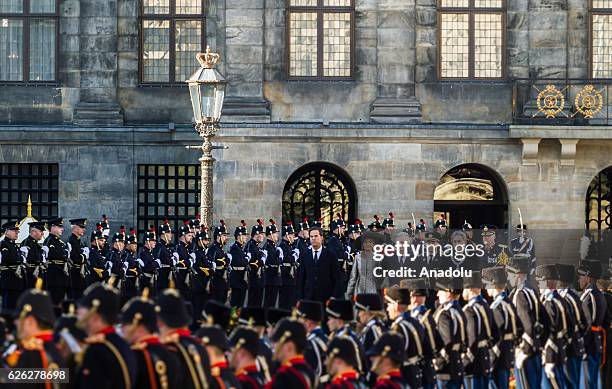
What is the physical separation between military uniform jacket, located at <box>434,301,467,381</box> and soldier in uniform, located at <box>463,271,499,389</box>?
0.15 meters

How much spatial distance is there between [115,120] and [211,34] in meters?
2.91

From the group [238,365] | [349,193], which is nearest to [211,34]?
[349,193]

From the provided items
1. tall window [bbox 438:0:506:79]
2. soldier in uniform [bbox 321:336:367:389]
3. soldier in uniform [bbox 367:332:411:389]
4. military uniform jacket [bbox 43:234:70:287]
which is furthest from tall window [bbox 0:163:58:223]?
soldier in uniform [bbox 321:336:367:389]

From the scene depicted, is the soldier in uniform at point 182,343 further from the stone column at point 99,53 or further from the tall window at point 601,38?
the tall window at point 601,38

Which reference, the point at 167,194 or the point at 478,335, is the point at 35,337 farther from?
the point at 167,194

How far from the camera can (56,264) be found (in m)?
25.4

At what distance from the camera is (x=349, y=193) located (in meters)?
32.5

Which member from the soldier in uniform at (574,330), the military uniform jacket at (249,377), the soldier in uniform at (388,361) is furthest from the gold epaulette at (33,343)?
the soldier in uniform at (574,330)

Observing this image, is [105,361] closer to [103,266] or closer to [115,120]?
[103,266]

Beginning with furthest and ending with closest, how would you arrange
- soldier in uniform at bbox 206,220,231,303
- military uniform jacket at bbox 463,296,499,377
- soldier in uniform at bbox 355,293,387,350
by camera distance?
soldier in uniform at bbox 206,220,231,303 < military uniform jacket at bbox 463,296,499,377 < soldier in uniform at bbox 355,293,387,350

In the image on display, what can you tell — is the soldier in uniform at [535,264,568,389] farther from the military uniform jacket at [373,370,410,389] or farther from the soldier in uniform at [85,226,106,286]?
the soldier in uniform at [85,226,106,286]

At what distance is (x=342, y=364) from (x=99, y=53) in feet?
71.0

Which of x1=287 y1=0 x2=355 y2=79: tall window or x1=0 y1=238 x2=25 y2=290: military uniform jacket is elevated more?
x1=287 y1=0 x2=355 y2=79: tall window

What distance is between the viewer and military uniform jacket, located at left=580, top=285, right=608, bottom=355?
1808cm
